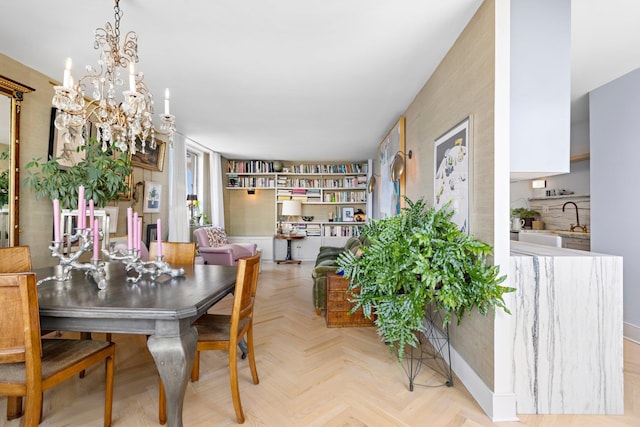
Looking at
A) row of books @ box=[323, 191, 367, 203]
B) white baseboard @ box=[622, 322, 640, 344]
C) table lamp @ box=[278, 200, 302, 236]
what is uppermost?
row of books @ box=[323, 191, 367, 203]

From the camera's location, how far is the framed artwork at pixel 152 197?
4.12 meters

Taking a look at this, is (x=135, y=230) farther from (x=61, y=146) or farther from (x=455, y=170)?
(x=455, y=170)

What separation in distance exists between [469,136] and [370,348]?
184cm

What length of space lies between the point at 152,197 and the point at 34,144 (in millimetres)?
1627

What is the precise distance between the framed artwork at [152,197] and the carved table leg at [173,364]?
11.2 feet

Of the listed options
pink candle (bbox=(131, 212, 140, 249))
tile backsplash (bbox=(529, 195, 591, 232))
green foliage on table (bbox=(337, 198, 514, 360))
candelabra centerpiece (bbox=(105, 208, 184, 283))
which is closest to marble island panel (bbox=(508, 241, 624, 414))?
green foliage on table (bbox=(337, 198, 514, 360))

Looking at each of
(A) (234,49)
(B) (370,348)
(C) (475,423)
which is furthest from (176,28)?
(C) (475,423)

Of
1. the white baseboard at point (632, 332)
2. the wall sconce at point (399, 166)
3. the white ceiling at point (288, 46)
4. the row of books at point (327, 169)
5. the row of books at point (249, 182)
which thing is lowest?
the white baseboard at point (632, 332)

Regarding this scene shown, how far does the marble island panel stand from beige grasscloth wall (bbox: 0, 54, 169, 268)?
3.89 meters

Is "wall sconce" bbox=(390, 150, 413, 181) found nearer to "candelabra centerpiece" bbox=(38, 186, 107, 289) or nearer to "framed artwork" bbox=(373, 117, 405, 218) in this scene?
"framed artwork" bbox=(373, 117, 405, 218)

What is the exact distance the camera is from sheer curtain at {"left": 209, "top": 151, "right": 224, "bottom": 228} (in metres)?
6.02

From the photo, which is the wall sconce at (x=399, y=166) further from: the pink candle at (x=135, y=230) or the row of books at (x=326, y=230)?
the row of books at (x=326, y=230)

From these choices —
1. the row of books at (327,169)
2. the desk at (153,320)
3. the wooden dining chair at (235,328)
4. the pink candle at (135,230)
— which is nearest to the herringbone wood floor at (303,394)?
the wooden dining chair at (235,328)

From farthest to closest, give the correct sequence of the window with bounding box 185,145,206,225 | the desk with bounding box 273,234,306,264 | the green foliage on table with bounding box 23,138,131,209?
the desk with bounding box 273,234,306,264, the window with bounding box 185,145,206,225, the green foliage on table with bounding box 23,138,131,209
